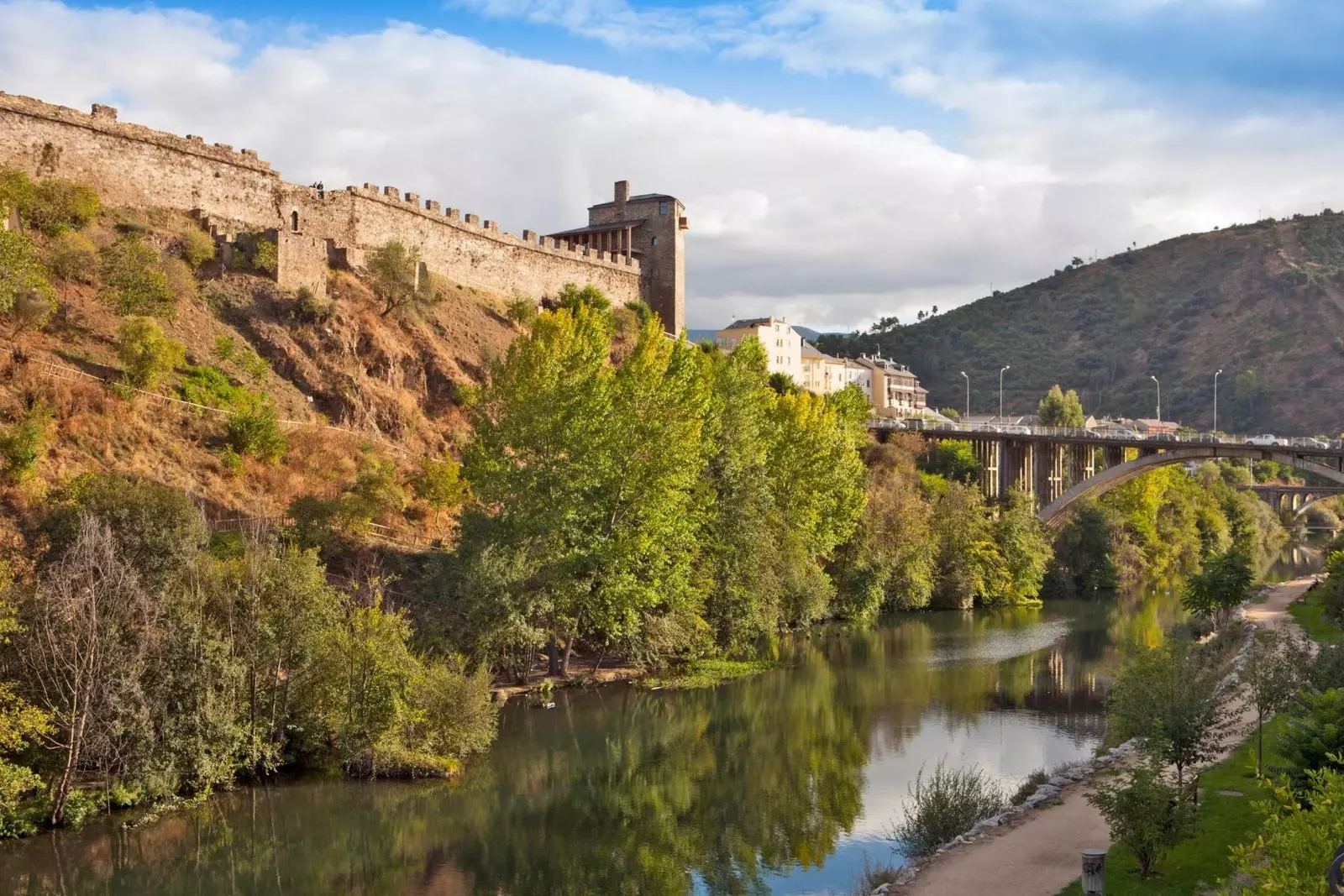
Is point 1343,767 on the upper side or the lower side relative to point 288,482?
lower

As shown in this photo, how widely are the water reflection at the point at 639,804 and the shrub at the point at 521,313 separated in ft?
95.4

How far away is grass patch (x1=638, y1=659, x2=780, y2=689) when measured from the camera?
41469 millimetres

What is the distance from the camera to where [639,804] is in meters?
29.0

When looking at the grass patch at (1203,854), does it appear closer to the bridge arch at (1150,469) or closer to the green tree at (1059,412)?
the bridge arch at (1150,469)

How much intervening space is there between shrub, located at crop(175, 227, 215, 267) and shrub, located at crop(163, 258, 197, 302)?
63cm

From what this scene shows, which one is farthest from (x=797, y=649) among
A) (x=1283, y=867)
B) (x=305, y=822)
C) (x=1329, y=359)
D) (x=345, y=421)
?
(x=1329, y=359)

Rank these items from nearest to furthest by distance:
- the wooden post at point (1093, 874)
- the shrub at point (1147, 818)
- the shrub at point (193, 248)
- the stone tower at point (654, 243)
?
1. the wooden post at point (1093, 874)
2. the shrub at point (1147, 818)
3. the shrub at point (193, 248)
4. the stone tower at point (654, 243)

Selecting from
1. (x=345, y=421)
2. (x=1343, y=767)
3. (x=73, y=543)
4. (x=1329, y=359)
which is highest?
(x=1329, y=359)

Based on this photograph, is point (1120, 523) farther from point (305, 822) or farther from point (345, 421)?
point (305, 822)

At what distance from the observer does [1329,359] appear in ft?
493

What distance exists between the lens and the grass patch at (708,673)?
41469 millimetres

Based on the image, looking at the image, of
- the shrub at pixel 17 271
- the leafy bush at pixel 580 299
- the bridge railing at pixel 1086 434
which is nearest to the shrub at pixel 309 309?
the shrub at pixel 17 271

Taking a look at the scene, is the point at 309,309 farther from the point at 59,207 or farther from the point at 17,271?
the point at 17,271

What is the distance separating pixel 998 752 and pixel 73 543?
23950 millimetres
